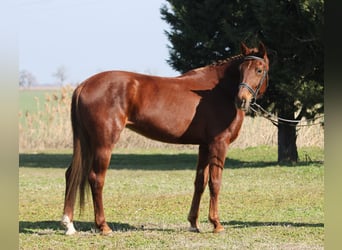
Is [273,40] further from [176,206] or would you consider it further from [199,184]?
[199,184]

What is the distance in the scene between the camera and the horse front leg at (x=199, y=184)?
629cm

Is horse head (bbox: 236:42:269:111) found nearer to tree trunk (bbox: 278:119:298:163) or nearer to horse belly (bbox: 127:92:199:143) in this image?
horse belly (bbox: 127:92:199:143)

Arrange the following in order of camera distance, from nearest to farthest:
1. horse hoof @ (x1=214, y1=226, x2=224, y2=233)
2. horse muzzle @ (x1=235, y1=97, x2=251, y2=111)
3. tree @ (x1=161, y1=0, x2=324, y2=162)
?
1. horse muzzle @ (x1=235, y1=97, x2=251, y2=111)
2. horse hoof @ (x1=214, y1=226, x2=224, y2=233)
3. tree @ (x1=161, y1=0, x2=324, y2=162)

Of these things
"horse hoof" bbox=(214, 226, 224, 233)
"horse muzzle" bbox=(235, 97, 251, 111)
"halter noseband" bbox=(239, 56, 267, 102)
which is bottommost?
"horse hoof" bbox=(214, 226, 224, 233)

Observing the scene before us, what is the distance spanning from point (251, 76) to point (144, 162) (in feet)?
36.7

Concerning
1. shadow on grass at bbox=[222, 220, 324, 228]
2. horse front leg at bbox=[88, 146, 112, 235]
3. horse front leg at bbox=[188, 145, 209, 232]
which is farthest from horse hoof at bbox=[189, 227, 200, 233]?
horse front leg at bbox=[88, 146, 112, 235]

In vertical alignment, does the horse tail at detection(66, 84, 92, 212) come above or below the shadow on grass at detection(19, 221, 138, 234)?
above

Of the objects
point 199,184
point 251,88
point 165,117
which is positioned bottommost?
point 199,184

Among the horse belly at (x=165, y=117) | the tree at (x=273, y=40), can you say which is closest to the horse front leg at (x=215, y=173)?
the horse belly at (x=165, y=117)

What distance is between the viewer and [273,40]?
13.8 metres

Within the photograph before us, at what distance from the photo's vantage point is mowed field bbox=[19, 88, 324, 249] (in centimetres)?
562

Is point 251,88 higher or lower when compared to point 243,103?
higher

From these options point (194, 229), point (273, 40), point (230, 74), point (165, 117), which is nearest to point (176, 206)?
point (194, 229)
